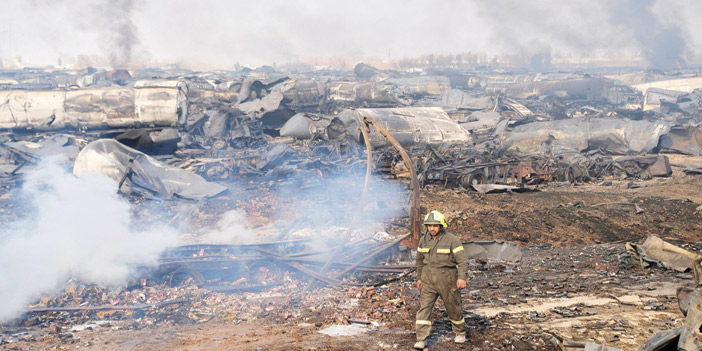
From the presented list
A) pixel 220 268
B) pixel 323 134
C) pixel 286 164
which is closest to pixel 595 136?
pixel 323 134

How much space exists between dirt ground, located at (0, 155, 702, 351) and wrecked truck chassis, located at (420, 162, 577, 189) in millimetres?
3051

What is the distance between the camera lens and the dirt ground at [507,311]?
15.3ft

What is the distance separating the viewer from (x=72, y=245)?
22.1 ft

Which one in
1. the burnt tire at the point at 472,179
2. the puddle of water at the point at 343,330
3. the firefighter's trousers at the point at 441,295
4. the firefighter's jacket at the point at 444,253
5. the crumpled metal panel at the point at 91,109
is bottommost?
the puddle of water at the point at 343,330

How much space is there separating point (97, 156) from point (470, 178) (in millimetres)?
8364

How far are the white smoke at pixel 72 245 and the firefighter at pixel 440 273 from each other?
3.82 m

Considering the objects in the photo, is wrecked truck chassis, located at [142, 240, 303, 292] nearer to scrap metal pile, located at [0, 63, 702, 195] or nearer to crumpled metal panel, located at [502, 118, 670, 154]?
scrap metal pile, located at [0, 63, 702, 195]

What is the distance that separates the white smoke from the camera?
236 inches

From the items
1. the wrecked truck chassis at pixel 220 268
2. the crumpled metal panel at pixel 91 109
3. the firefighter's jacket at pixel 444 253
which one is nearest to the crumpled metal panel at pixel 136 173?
the wrecked truck chassis at pixel 220 268

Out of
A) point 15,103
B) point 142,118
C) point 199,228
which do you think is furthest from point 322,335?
point 15,103

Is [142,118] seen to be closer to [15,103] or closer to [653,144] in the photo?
[15,103]

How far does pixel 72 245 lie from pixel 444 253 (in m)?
5.08

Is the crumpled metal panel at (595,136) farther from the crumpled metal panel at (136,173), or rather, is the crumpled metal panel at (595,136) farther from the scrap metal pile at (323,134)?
the crumpled metal panel at (136,173)

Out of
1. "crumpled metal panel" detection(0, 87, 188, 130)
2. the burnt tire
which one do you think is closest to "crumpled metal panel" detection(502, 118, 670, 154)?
the burnt tire
